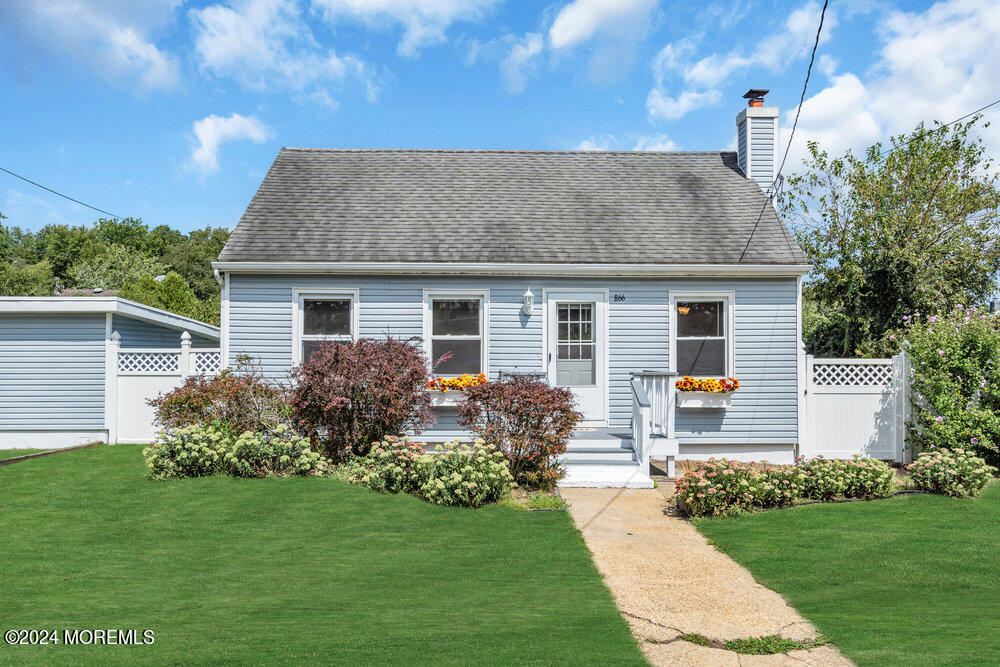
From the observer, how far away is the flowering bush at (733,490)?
760 centimetres

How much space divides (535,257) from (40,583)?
8159mm

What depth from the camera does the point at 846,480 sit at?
812cm

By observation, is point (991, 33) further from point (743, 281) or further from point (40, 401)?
point (40, 401)

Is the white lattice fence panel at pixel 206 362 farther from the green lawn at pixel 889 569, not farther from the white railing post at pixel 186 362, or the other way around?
the green lawn at pixel 889 569

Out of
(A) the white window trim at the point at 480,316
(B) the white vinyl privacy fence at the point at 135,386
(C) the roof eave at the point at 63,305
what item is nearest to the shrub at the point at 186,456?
(B) the white vinyl privacy fence at the point at 135,386

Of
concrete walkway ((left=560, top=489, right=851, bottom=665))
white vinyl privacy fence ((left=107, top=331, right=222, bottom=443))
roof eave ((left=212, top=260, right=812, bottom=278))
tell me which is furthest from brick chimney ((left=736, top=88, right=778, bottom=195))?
Result: white vinyl privacy fence ((left=107, top=331, right=222, bottom=443))

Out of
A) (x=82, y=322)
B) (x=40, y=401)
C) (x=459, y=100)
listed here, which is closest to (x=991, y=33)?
(x=459, y=100)

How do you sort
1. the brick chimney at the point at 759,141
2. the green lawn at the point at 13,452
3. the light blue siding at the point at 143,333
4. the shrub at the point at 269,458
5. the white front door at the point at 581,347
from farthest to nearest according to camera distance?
the brick chimney at the point at 759,141, the light blue siding at the point at 143,333, the white front door at the point at 581,347, the green lawn at the point at 13,452, the shrub at the point at 269,458

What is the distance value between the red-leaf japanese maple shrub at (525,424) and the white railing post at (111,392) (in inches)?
294

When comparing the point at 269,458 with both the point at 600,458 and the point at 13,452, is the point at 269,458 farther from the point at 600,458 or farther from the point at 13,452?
the point at 13,452

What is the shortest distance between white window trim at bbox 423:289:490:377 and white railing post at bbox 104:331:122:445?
6.06m

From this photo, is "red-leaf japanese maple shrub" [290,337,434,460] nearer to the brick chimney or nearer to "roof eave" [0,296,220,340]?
"roof eave" [0,296,220,340]

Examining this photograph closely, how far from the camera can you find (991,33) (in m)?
10.5

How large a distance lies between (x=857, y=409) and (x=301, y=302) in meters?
9.74
